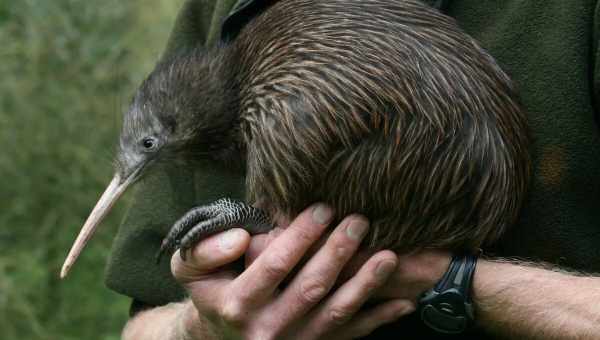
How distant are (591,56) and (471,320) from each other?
0.51 m

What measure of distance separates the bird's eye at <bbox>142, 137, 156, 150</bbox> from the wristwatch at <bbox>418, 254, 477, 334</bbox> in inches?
26.4

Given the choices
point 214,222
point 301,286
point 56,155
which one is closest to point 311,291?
point 301,286

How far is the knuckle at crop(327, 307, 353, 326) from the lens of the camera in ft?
4.87

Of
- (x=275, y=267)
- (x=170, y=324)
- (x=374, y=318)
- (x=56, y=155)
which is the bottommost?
(x=56, y=155)

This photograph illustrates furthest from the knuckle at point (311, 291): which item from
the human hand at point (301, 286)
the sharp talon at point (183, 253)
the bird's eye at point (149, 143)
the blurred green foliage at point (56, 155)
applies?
the blurred green foliage at point (56, 155)

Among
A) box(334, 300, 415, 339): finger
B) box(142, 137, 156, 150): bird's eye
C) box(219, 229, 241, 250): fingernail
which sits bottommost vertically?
box(334, 300, 415, 339): finger

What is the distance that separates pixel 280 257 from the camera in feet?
4.91

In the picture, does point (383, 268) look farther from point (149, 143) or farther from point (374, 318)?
point (149, 143)

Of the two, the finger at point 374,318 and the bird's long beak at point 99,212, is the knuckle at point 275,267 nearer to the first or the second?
the finger at point 374,318

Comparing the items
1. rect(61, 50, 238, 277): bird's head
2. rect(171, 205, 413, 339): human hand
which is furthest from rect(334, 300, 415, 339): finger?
rect(61, 50, 238, 277): bird's head

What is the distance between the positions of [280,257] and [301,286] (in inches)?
2.4

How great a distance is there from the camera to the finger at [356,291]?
146 cm

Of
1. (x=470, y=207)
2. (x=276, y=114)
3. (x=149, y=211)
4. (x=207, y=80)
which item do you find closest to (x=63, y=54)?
(x=149, y=211)

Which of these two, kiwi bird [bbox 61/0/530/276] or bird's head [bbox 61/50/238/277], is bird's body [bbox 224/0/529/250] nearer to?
kiwi bird [bbox 61/0/530/276]
